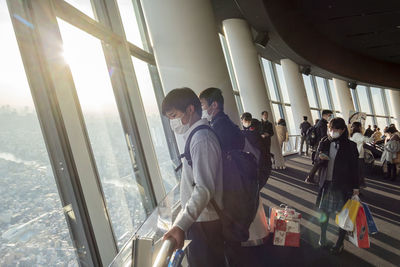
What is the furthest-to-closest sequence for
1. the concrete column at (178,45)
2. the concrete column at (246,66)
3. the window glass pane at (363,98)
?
the window glass pane at (363,98) < the concrete column at (246,66) < the concrete column at (178,45)

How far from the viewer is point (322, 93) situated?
18391mm

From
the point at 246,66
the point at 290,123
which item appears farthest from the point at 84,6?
the point at 290,123

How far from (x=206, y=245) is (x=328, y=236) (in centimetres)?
257

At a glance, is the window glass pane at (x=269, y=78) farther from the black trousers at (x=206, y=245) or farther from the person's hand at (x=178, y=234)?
the person's hand at (x=178, y=234)

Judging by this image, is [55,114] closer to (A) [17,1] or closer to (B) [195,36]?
(A) [17,1]

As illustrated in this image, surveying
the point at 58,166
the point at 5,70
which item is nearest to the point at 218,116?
the point at 58,166

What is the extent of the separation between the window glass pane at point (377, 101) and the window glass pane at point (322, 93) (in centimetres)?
567

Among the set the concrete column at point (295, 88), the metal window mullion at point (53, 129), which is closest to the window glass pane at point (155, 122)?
the metal window mullion at point (53, 129)

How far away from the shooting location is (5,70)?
1920mm

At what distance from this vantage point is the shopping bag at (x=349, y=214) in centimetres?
292

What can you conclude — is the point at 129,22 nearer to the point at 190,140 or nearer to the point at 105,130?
the point at 105,130

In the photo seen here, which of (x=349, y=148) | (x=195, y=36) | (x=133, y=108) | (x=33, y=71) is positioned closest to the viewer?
(x=33, y=71)

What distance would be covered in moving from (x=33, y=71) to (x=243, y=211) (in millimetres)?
1683

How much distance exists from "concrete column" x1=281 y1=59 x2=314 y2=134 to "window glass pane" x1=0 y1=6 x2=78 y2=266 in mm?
12893
